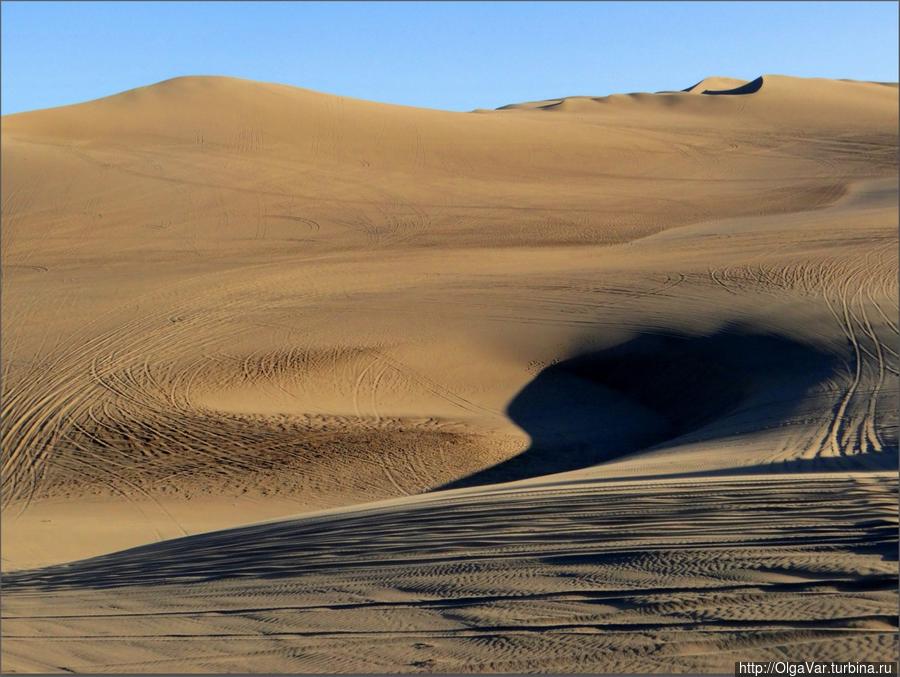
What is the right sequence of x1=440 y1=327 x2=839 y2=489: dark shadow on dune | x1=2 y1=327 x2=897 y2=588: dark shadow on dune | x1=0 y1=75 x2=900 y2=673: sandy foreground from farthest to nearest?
x1=440 y1=327 x2=839 y2=489: dark shadow on dune, x1=2 y1=327 x2=897 y2=588: dark shadow on dune, x1=0 y1=75 x2=900 y2=673: sandy foreground

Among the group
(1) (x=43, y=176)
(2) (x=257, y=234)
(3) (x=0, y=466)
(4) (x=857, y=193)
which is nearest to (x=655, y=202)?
(4) (x=857, y=193)

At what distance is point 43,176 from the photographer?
24.9 m

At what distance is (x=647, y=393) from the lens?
47.0 feet

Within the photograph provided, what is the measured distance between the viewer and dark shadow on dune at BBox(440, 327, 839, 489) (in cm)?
1266

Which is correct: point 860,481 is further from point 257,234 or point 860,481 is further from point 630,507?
point 257,234

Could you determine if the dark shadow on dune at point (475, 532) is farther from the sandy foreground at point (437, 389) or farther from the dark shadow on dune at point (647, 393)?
the dark shadow on dune at point (647, 393)

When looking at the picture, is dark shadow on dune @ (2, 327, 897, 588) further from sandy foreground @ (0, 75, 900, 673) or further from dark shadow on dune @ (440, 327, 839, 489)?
dark shadow on dune @ (440, 327, 839, 489)

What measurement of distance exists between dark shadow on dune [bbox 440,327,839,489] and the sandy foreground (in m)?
0.05

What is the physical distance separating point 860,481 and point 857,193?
21872 mm

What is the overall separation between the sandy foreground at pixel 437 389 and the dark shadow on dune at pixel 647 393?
2.1 inches

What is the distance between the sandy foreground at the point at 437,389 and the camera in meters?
5.02

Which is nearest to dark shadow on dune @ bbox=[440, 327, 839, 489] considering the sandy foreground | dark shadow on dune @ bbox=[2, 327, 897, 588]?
the sandy foreground

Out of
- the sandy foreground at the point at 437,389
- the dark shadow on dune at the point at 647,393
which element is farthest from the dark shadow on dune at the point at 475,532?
the dark shadow on dune at the point at 647,393

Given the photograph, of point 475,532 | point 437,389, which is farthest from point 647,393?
point 475,532
